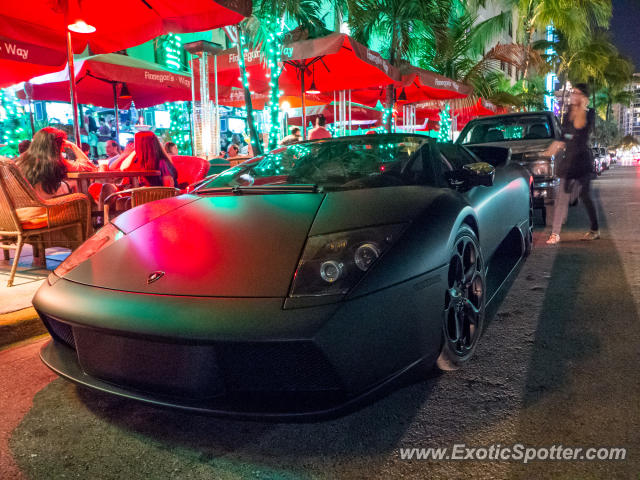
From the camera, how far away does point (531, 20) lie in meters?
22.7

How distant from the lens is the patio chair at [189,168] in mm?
7238

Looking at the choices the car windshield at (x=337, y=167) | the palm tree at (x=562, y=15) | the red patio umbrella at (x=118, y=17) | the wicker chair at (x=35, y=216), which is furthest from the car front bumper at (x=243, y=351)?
the palm tree at (x=562, y=15)

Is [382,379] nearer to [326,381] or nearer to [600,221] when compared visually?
[326,381]

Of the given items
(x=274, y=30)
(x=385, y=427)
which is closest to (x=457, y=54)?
(x=274, y=30)

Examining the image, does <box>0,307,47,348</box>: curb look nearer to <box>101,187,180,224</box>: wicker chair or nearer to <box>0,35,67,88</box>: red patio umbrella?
<box>101,187,180,224</box>: wicker chair

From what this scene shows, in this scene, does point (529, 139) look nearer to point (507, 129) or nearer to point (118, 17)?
point (507, 129)

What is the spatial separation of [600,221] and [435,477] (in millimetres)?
7403

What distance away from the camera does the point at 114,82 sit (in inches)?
379

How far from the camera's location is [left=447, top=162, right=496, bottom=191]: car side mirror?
9.91ft

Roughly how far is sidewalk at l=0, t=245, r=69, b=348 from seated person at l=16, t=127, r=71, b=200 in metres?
0.72

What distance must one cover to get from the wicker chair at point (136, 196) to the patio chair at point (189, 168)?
178cm

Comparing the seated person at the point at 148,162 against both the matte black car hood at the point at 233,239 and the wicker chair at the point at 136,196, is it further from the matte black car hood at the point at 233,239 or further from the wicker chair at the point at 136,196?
the matte black car hood at the point at 233,239

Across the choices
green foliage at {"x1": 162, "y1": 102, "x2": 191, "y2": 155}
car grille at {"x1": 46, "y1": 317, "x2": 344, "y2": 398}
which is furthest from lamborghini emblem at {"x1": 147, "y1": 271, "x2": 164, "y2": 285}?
green foliage at {"x1": 162, "y1": 102, "x2": 191, "y2": 155}

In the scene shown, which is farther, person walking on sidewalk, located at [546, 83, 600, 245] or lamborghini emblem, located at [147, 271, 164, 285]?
person walking on sidewalk, located at [546, 83, 600, 245]
